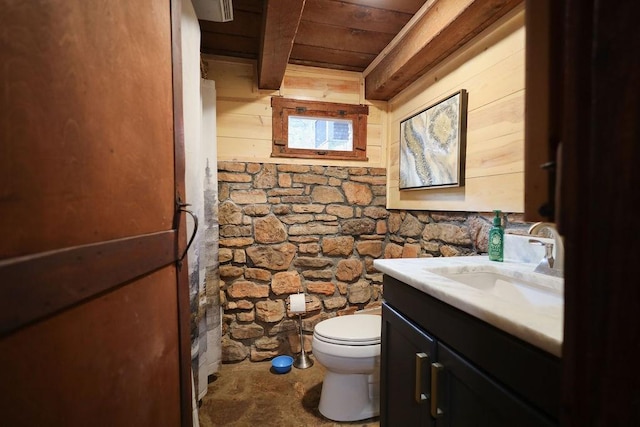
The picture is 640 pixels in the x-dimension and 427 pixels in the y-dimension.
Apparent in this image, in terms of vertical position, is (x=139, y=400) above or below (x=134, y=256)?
below

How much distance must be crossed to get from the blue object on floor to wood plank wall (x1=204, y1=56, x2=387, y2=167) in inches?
58.2

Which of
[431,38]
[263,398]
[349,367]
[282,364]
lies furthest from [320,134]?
[263,398]

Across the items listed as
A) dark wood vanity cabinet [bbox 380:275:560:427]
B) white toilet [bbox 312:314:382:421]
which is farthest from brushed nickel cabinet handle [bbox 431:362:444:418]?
white toilet [bbox 312:314:382:421]

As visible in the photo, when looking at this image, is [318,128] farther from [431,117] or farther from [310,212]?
[431,117]

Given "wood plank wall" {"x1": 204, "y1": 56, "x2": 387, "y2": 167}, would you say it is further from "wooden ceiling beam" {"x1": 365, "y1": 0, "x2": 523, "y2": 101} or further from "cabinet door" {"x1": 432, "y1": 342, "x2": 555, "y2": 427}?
"cabinet door" {"x1": 432, "y1": 342, "x2": 555, "y2": 427}

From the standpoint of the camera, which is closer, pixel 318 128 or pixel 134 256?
pixel 134 256

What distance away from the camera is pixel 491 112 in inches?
52.0

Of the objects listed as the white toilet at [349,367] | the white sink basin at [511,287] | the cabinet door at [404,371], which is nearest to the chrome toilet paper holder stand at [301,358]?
the white toilet at [349,367]

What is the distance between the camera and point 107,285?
1.72 feet

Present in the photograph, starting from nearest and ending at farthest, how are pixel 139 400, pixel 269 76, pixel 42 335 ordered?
pixel 42 335
pixel 139 400
pixel 269 76

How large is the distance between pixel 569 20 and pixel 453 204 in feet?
4.59

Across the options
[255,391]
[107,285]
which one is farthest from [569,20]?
[255,391]

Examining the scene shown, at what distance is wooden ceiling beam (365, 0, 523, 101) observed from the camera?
1.24m

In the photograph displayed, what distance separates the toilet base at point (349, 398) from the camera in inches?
60.8
